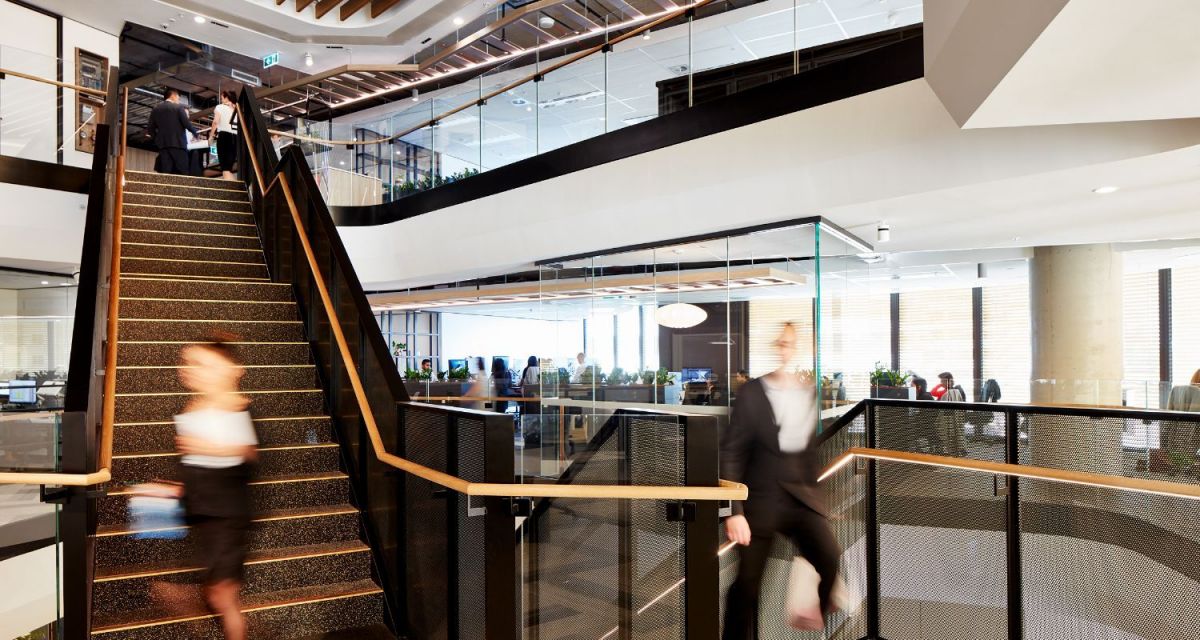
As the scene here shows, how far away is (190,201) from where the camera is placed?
8148mm

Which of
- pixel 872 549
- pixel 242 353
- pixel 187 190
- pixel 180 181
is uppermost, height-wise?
pixel 180 181

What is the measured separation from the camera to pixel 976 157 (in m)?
5.93

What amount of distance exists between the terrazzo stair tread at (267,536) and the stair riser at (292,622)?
40 cm

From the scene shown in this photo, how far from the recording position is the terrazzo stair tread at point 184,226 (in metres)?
7.19

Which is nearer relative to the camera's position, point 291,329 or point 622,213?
point 291,329

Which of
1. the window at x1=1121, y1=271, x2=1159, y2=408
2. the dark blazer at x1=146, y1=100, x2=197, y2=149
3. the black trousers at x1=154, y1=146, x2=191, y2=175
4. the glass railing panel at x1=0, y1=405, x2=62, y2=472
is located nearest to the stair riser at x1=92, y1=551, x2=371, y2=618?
the glass railing panel at x1=0, y1=405, x2=62, y2=472

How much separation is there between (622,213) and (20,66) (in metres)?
7.61

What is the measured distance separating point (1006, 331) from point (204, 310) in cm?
1809

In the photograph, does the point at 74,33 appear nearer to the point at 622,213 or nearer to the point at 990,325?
the point at 622,213

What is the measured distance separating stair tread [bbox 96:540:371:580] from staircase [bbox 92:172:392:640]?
10 millimetres

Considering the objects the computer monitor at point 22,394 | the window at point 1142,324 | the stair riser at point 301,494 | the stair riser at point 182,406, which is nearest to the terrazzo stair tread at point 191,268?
the stair riser at point 182,406

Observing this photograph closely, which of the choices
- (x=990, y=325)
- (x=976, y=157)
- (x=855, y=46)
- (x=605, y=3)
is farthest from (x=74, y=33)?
(x=990, y=325)

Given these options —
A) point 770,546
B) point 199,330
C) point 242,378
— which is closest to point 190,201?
point 199,330

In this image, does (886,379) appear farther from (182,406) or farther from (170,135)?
(170,135)
